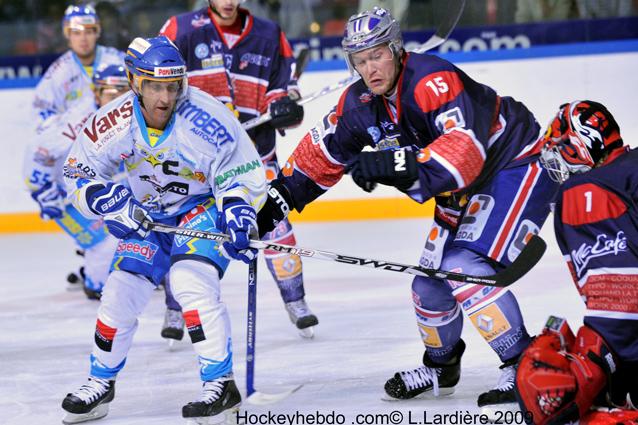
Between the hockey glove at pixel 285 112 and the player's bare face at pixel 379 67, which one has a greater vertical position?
the player's bare face at pixel 379 67

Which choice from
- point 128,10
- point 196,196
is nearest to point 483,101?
point 196,196

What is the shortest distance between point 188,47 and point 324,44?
9.42ft

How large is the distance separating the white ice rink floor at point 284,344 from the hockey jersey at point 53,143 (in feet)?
1.89

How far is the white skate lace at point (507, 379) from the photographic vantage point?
9.91 ft

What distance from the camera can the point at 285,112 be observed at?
→ 14.6 ft

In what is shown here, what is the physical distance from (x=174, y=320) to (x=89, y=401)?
1101mm

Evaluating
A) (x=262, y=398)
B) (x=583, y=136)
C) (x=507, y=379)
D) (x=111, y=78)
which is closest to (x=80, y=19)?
(x=111, y=78)

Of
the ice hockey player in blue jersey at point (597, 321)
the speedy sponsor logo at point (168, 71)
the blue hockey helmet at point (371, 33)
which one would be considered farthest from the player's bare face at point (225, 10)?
→ the ice hockey player in blue jersey at point (597, 321)

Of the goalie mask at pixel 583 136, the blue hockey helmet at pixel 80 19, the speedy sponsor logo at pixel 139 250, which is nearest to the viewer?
the goalie mask at pixel 583 136

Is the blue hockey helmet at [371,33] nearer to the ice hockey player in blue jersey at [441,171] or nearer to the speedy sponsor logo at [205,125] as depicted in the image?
the ice hockey player in blue jersey at [441,171]

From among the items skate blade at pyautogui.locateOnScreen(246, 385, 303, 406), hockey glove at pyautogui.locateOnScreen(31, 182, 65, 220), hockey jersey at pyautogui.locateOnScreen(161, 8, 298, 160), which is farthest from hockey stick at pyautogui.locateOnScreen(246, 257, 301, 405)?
hockey glove at pyautogui.locateOnScreen(31, 182, 65, 220)

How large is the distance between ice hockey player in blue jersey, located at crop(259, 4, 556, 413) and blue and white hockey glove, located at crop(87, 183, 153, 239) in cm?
36

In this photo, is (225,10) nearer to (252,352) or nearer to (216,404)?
(252,352)

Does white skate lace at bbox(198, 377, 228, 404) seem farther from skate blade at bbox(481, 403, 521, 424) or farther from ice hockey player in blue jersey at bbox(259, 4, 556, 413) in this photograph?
skate blade at bbox(481, 403, 521, 424)
